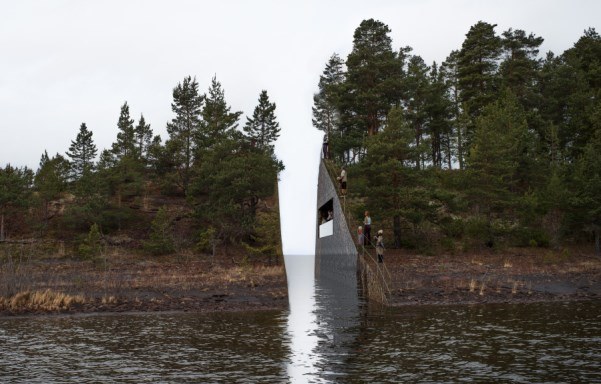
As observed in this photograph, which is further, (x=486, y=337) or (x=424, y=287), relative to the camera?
(x=424, y=287)

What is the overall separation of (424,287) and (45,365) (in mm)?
20364

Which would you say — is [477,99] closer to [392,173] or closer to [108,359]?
[392,173]

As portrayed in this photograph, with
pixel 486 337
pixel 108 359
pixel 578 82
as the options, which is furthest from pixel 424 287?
pixel 578 82

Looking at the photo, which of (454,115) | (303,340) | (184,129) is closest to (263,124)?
(184,129)

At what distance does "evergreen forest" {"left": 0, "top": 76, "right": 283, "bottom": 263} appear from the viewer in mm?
51031

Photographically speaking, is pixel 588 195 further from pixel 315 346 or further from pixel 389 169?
pixel 315 346

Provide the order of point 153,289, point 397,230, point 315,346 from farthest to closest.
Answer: point 397,230 < point 153,289 < point 315,346

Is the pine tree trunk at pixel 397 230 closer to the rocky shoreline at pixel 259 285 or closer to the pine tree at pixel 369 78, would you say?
the rocky shoreline at pixel 259 285

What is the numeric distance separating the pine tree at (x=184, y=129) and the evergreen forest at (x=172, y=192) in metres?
0.13

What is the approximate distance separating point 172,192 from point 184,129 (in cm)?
849

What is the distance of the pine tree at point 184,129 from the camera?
6062cm

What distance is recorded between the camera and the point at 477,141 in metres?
46.1

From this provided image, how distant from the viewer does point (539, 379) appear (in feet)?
36.3

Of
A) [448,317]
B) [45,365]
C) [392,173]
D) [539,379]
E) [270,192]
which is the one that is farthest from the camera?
[270,192]
